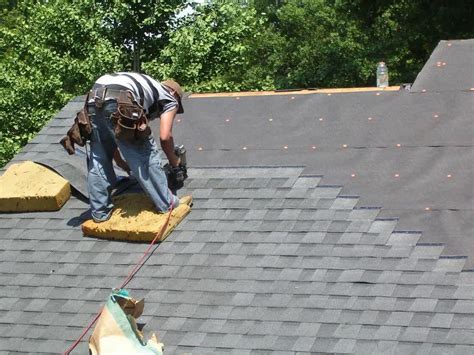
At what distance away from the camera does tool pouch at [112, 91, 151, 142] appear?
6383 mm

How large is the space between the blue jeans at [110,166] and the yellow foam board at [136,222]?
0.06m

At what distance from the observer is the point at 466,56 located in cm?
767

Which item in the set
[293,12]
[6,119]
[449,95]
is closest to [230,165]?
[449,95]

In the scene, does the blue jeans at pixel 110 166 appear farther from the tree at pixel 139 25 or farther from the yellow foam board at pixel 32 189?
the tree at pixel 139 25

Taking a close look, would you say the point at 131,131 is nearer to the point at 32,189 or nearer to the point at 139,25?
the point at 32,189

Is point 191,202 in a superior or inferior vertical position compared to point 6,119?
superior

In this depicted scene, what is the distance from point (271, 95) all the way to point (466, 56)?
5.77 feet

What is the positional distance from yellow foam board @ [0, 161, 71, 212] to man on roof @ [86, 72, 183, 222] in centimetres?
46

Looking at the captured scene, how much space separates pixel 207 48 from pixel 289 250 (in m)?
9.87

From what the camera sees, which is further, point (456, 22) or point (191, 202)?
point (456, 22)

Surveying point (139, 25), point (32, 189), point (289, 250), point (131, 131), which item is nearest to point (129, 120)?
point (131, 131)

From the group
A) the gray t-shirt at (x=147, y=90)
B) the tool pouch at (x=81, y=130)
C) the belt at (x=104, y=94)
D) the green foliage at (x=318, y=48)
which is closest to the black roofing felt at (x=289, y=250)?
the tool pouch at (x=81, y=130)

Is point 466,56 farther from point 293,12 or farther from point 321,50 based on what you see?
point 293,12

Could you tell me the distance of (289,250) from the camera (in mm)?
5957
